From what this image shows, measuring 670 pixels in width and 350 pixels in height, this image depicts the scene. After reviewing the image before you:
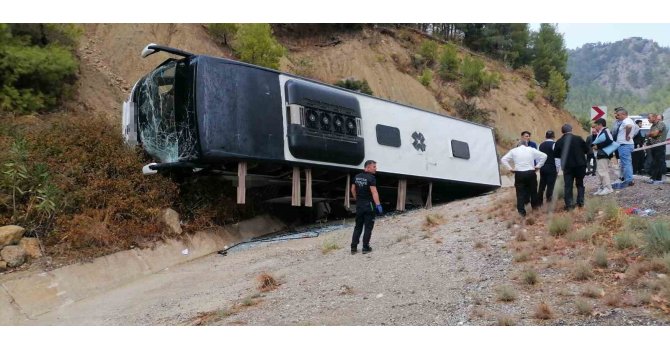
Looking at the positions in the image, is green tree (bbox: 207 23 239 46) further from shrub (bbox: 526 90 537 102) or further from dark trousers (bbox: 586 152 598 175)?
shrub (bbox: 526 90 537 102)

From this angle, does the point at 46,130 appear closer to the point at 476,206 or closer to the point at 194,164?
the point at 194,164

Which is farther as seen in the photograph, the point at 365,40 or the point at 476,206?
the point at 365,40

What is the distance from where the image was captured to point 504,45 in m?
46.1

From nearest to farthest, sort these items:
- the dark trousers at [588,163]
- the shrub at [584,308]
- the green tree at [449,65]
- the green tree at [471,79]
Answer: the shrub at [584,308]
the dark trousers at [588,163]
the green tree at [471,79]
the green tree at [449,65]

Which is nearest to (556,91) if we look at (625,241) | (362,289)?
(625,241)

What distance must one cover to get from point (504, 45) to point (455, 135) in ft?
109

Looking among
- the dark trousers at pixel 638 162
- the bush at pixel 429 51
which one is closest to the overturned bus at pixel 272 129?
the dark trousers at pixel 638 162

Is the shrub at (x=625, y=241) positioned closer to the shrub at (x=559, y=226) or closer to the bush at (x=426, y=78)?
the shrub at (x=559, y=226)

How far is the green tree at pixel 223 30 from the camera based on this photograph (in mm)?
26506

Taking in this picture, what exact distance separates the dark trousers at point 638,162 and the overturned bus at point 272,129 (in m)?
4.79

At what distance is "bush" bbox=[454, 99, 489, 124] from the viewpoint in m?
32.8

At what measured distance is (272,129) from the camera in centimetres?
1145

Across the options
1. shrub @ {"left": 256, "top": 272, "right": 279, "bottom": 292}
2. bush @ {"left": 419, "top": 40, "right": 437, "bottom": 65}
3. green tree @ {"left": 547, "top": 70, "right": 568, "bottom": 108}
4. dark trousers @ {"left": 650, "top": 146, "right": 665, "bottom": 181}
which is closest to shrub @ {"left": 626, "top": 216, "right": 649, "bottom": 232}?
dark trousers @ {"left": 650, "top": 146, "right": 665, "bottom": 181}

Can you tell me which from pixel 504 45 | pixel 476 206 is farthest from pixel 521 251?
pixel 504 45
